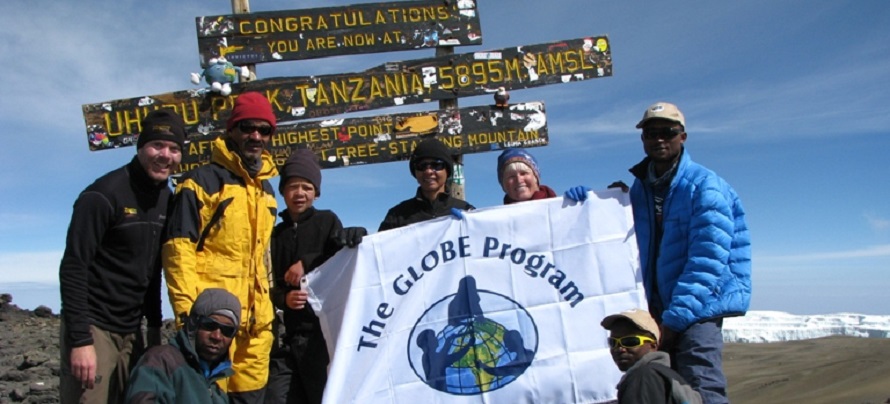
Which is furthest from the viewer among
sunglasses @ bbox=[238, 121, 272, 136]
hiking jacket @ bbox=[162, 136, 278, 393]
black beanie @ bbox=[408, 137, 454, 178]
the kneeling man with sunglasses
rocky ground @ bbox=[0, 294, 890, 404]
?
rocky ground @ bbox=[0, 294, 890, 404]

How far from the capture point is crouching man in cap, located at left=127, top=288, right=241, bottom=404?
292 cm

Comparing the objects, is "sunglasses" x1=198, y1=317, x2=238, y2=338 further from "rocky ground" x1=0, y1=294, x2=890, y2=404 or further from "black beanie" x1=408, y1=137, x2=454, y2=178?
"rocky ground" x1=0, y1=294, x2=890, y2=404

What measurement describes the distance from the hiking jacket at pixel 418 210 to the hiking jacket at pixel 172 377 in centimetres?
190

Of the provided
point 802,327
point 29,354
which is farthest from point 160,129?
point 802,327

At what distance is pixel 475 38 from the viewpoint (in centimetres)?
656

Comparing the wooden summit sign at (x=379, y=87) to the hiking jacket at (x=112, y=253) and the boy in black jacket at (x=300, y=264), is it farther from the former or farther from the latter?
the hiking jacket at (x=112, y=253)

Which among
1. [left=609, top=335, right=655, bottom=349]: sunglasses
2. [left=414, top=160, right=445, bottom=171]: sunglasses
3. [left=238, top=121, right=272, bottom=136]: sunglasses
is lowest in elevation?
[left=609, top=335, right=655, bottom=349]: sunglasses

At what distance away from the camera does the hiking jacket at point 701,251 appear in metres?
3.67

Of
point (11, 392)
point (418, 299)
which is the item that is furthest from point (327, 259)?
point (11, 392)

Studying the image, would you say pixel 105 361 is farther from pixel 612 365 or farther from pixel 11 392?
pixel 11 392

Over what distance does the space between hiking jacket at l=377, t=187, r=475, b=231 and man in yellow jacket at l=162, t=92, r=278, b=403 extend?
91 centimetres

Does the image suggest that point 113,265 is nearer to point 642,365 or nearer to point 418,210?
point 418,210

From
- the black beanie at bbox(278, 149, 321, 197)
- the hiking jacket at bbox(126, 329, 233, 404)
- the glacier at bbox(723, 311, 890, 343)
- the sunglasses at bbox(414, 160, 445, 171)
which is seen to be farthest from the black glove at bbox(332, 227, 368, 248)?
the glacier at bbox(723, 311, 890, 343)

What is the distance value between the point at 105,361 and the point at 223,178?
127cm
